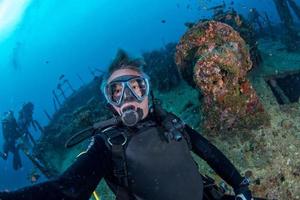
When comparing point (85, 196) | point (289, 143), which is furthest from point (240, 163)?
point (85, 196)

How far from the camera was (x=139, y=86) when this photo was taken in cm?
394

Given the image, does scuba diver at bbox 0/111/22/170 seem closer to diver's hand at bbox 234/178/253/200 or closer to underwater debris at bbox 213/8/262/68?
underwater debris at bbox 213/8/262/68

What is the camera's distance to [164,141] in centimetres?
369

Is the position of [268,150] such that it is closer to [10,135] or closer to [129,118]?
[129,118]

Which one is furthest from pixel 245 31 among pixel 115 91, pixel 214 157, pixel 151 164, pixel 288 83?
pixel 151 164

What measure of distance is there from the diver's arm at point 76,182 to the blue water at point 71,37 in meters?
92.8

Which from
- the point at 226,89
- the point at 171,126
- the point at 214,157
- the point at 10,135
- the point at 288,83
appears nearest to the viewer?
the point at 171,126

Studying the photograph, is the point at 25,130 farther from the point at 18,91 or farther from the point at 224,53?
the point at 18,91

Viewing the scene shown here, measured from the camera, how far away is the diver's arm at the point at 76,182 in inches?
98.2

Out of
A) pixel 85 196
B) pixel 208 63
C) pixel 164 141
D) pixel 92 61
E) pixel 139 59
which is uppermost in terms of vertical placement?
pixel 139 59

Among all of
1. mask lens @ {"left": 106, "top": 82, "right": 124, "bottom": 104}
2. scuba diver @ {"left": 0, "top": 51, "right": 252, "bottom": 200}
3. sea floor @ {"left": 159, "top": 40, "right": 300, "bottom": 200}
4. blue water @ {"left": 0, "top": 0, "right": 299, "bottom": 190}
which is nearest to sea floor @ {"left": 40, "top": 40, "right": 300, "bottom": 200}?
sea floor @ {"left": 159, "top": 40, "right": 300, "bottom": 200}

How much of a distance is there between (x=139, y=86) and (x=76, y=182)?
1.40m

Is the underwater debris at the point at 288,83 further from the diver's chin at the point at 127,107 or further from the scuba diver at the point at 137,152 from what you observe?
Result: the diver's chin at the point at 127,107

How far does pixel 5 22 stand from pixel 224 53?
11661 cm
